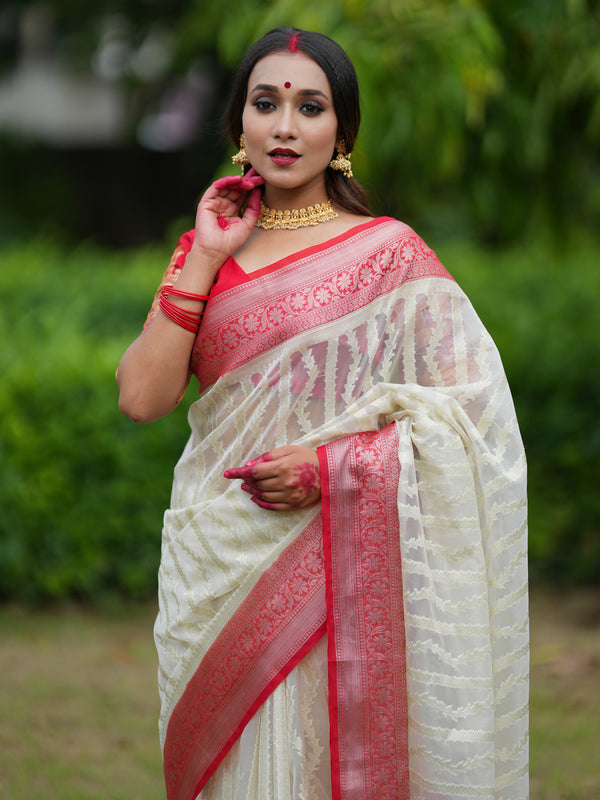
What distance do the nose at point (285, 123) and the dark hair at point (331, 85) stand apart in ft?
0.34

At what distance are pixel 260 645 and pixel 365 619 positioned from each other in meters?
0.22

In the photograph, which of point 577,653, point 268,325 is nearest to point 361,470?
point 268,325

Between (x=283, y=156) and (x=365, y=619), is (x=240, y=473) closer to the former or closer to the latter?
(x=365, y=619)

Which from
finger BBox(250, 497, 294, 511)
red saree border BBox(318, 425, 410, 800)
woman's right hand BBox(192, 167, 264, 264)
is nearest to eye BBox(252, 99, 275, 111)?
woman's right hand BBox(192, 167, 264, 264)

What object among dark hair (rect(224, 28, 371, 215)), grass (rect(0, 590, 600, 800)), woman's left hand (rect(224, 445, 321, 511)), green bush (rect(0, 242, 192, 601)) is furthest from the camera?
green bush (rect(0, 242, 192, 601))

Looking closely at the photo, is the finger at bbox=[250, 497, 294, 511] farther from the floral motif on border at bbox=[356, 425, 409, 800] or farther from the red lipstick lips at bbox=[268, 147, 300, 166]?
the red lipstick lips at bbox=[268, 147, 300, 166]

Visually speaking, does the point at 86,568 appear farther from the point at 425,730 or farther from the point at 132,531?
the point at 425,730

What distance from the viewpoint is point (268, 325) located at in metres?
2.09

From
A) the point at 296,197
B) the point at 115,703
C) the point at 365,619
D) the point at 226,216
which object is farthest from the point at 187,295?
the point at 115,703

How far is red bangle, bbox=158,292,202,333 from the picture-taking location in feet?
6.88

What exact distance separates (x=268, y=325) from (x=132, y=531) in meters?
3.08

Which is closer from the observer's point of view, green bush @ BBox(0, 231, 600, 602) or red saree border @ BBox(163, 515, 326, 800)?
red saree border @ BBox(163, 515, 326, 800)

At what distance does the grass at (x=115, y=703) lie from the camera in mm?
3490

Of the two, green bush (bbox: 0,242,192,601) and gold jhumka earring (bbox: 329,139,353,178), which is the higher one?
gold jhumka earring (bbox: 329,139,353,178)
